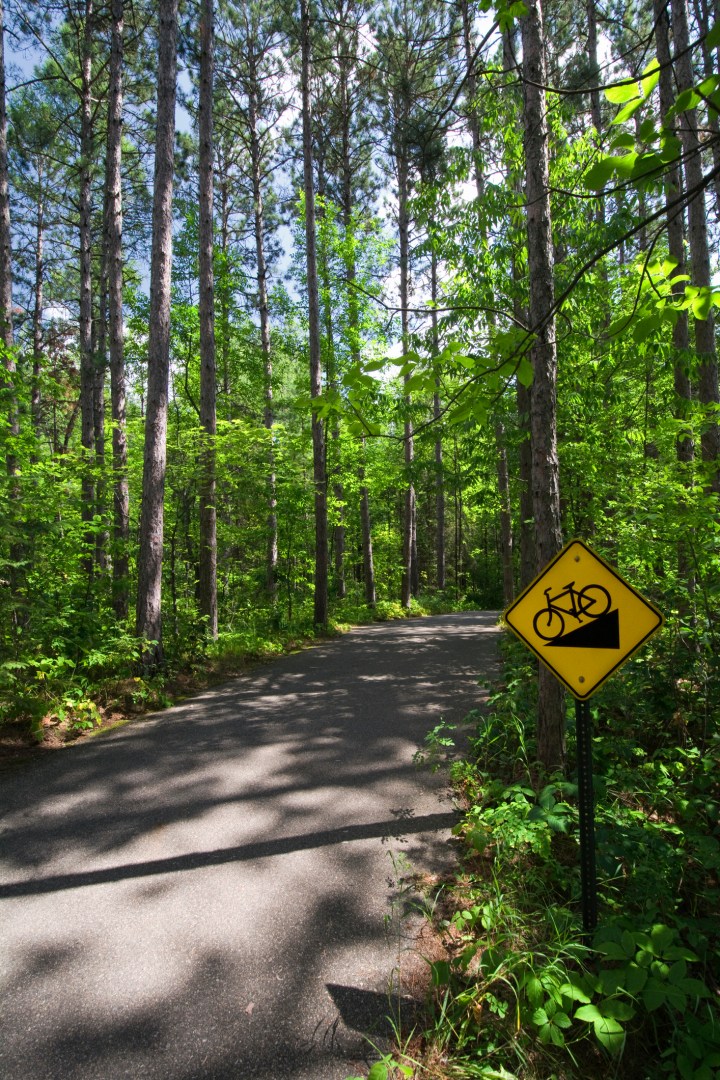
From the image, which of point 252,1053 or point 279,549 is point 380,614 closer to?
point 279,549

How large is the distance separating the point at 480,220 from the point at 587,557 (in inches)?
227

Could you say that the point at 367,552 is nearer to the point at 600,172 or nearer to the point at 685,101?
the point at 600,172

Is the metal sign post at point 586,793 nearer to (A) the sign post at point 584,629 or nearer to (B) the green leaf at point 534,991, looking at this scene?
(A) the sign post at point 584,629

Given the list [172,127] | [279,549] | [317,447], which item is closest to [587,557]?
[172,127]

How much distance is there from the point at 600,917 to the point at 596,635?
5.07ft

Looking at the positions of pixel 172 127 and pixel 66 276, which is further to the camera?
pixel 66 276

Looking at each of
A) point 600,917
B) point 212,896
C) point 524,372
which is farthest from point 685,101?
point 212,896

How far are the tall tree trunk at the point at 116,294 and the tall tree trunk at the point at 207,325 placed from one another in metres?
1.50

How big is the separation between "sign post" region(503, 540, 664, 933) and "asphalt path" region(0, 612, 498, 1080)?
1250mm

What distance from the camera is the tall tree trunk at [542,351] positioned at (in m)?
3.76

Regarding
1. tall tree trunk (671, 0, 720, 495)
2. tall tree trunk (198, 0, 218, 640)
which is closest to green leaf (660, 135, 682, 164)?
tall tree trunk (671, 0, 720, 495)

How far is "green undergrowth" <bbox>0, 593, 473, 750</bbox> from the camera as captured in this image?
5.18 m

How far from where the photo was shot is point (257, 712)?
6.23 meters

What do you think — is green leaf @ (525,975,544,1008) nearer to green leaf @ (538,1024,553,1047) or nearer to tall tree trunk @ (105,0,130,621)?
green leaf @ (538,1024,553,1047)
